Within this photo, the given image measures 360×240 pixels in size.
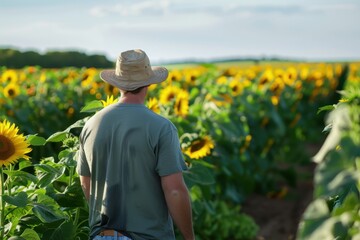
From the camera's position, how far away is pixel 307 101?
1473cm

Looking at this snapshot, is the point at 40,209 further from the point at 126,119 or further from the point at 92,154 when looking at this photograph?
the point at 126,119

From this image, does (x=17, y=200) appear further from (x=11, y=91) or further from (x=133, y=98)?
(x=11, y=91)

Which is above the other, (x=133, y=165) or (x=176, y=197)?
(x=133, y=165)

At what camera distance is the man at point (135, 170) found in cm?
346

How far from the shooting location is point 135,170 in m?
3.48

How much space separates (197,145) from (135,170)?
2.06 metres

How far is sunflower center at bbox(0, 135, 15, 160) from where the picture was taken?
3887mm

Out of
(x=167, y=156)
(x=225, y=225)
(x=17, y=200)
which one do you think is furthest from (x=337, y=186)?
(x=225, y=225)

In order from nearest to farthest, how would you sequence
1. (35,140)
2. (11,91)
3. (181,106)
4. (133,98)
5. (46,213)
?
(133,98) < (46,213) < (35,140) < (181,106) < (11,91)

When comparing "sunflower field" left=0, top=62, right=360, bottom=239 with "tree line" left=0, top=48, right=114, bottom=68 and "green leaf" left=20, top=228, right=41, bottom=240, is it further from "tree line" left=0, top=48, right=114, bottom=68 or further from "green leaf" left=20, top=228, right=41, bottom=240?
"tree line" left=0, top=48, right=114, bottom=68

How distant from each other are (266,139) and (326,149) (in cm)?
770

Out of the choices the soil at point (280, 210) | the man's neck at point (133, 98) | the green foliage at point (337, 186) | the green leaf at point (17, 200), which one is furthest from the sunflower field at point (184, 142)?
the green foliage at point (337, 186)

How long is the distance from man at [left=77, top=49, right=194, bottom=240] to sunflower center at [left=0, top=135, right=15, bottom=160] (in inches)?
19.4

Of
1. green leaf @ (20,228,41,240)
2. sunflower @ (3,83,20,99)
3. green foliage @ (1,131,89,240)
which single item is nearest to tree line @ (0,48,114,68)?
sunflower @ (3,83,20,99)
